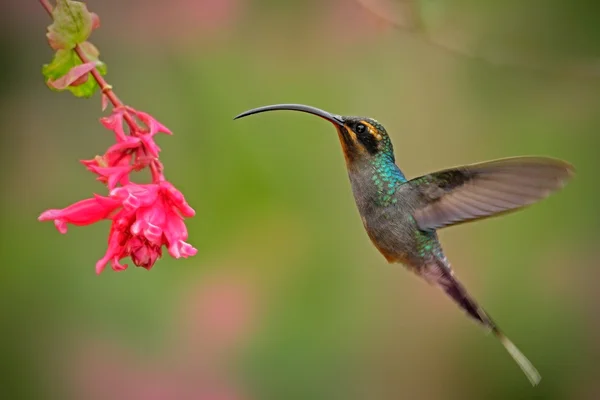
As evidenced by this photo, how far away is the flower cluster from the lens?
109 cm

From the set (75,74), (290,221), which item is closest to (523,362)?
(75,74)

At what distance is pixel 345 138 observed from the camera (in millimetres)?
1351

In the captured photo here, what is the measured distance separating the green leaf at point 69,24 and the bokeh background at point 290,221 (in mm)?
1658

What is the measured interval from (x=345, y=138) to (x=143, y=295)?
1.58m

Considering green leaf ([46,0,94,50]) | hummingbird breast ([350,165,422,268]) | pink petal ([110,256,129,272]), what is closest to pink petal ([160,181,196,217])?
pink petal ([110,256,129,272])

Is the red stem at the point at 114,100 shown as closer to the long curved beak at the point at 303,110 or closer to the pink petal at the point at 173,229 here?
the pink petal at the point at 173,229

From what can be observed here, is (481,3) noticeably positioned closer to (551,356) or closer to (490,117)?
(490,117)

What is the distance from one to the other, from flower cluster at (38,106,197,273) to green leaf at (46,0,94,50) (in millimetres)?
147

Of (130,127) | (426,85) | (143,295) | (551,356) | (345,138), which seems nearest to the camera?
(130,127)

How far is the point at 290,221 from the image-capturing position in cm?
301

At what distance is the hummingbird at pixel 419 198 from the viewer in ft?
4.00

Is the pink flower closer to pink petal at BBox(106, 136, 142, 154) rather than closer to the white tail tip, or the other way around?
pink petal at BBox(106, 136, 142, 154)

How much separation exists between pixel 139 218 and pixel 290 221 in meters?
1.93

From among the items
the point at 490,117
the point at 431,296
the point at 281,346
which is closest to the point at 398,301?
the point at 431,296
